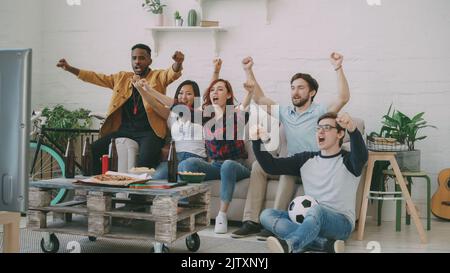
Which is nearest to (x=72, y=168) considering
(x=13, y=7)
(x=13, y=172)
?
(x=13, y=172)

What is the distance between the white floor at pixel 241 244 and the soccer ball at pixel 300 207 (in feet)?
0.81

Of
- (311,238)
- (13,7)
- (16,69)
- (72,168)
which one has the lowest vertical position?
(311,238)

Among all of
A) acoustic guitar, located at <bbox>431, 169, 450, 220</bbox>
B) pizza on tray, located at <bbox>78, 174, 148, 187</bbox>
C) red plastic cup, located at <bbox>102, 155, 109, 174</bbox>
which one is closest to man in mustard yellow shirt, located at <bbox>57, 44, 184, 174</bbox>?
red plastic cup, located at <bbox>102, 155, 109, 174</bbox>

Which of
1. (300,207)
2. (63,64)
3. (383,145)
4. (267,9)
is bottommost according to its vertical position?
(300,207)

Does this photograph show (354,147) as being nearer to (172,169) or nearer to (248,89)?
(248,89)

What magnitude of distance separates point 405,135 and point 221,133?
4.38 ft

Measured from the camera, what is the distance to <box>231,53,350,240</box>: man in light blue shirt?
3.65 meters

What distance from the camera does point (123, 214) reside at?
9.37ft

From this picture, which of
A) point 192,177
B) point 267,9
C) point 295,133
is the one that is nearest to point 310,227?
point 192,177

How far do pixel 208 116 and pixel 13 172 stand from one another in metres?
2.98

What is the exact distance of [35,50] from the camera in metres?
5.45

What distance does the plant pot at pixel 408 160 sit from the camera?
3942mm
